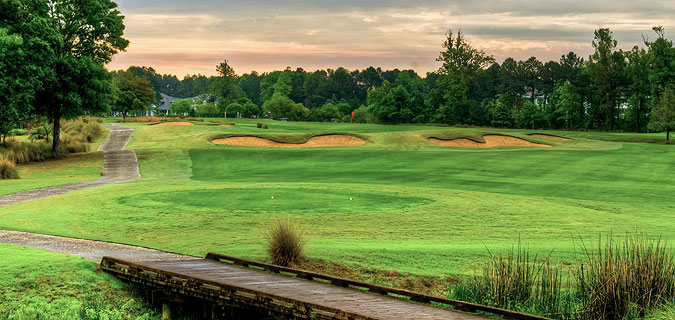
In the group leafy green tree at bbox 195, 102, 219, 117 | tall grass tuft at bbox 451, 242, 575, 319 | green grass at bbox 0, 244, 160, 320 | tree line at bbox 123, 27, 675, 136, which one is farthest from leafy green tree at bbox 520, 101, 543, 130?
green grass at bbox 0, 244, 160, 320

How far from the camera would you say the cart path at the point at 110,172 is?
26.8 meters

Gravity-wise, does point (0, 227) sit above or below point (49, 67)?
below

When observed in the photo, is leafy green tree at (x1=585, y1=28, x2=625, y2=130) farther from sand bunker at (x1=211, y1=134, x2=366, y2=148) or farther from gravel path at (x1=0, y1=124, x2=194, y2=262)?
gravel path at (x1=0, y1=124, x2=194, y2=262)

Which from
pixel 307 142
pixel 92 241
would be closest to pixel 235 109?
pixel 307 142

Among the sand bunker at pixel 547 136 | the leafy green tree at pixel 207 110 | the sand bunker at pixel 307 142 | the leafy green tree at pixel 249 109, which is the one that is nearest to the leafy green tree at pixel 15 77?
the sand bunker at pixel 307 142

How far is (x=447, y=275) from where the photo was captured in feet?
44.8

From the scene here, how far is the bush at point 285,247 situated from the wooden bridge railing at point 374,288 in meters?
0.77

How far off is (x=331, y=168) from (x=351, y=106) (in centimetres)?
13767

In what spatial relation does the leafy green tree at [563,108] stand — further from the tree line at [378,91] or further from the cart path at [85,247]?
the cart path at [85,247]

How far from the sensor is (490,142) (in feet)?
193

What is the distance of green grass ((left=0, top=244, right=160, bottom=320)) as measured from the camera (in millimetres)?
11891

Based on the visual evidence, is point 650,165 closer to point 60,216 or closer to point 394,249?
point 394,249

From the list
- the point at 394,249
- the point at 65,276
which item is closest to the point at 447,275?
the point at 394,249

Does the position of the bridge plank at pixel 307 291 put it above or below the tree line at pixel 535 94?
below
